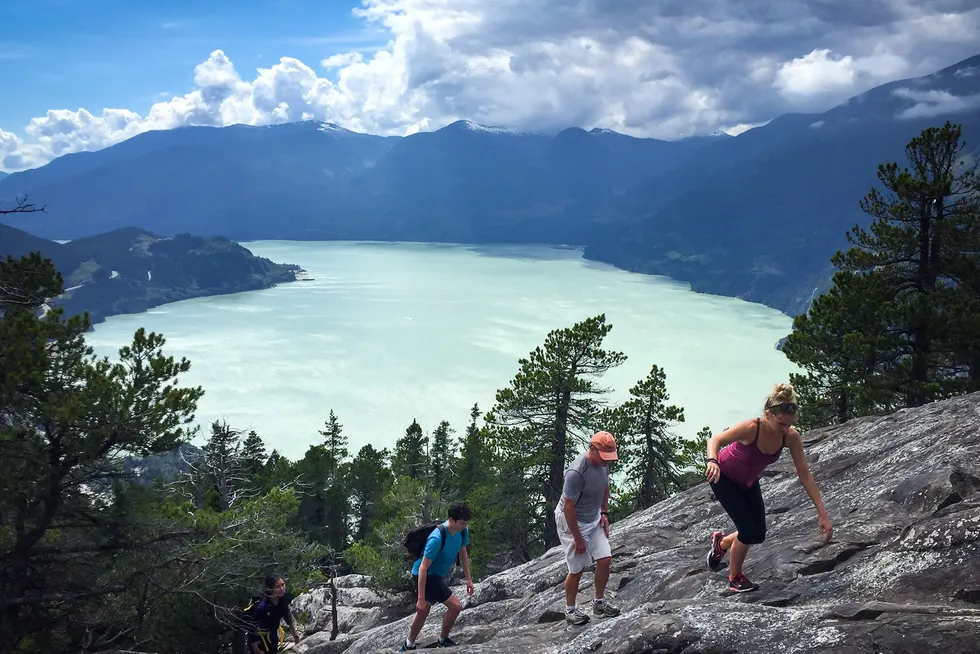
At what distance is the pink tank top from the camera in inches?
260

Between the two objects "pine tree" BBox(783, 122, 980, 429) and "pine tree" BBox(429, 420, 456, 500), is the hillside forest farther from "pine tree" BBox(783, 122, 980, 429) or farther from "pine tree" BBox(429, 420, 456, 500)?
"pine tree" BBox(429, 420, 456, 500)

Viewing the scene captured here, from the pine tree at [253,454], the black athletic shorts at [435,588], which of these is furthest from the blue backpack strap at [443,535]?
the pine tree at [253,454]

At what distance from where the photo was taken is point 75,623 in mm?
13664

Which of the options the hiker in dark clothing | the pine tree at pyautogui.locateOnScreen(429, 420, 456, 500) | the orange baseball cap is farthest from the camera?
the pine tree at pyautogui.locateOnScreen(429, 420, 456, 500)

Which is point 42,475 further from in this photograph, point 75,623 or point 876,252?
point 876,252

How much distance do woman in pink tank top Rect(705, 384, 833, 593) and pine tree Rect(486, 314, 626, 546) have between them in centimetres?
1882

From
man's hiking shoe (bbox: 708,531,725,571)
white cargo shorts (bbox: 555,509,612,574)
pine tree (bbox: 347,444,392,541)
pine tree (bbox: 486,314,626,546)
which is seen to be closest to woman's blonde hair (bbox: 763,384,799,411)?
white cargo shorts (bbox: 555,509,612,574)

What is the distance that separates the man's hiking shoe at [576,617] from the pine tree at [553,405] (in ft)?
57.9

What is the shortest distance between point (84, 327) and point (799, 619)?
14393mm

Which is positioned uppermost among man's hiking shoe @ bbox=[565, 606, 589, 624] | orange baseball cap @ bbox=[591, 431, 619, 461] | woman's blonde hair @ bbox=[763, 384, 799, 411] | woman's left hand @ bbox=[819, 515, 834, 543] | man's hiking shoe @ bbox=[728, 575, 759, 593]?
woman's blonde hair @ bbox=[763, 384, 799, 411]

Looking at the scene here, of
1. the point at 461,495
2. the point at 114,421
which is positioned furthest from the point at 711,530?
the point at 461,495

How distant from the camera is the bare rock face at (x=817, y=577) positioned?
5.73 meters

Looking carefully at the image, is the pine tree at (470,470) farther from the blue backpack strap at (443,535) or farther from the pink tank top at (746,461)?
the pink tank top at (746,461)

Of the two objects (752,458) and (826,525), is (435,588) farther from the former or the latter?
(826,525)
